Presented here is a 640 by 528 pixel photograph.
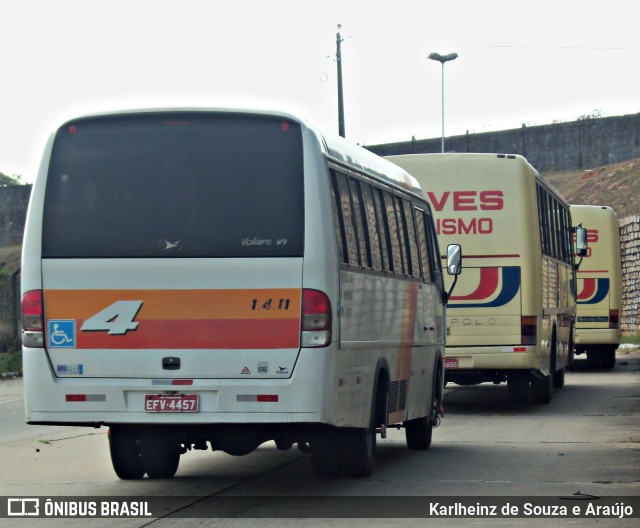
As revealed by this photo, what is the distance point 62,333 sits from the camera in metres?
10.4

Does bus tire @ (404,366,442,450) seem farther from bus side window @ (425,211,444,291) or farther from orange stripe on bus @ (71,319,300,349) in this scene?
orange stripe on bus @ (71,319,300,349)

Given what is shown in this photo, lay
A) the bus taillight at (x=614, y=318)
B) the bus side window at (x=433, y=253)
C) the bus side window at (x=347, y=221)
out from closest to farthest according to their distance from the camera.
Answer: the bus side window at (x=347, y=221) < the bus side window at (x=433, y=253) < the bus taillight at (x=614, y=318)

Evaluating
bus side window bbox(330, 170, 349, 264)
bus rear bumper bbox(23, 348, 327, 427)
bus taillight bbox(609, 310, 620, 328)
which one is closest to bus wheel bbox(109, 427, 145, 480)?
bus rear bumper bbox(23, 348, 327, 427)

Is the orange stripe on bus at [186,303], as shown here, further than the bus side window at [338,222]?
No

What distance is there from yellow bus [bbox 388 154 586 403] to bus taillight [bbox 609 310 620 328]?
12.0 m

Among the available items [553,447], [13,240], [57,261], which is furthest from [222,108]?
[13,240]

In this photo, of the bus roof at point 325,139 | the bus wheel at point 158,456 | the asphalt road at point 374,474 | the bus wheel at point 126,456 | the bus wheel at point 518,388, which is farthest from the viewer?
the bus wheel at point 518,388

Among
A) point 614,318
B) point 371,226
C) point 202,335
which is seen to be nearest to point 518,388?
point 371,226

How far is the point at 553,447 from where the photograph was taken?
575 inches

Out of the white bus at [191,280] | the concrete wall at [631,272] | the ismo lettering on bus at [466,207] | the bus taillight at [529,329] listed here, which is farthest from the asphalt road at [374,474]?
the concrete wall at [631,272]

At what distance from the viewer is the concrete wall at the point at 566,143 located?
80262 millimetres

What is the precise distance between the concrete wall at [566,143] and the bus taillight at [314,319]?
2783 inches

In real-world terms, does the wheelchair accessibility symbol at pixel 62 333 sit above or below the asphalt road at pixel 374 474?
above

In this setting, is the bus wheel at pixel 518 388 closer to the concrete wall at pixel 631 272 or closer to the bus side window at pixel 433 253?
the bus side window at pixel 433 253
